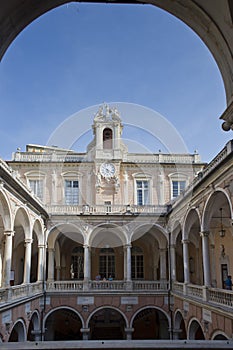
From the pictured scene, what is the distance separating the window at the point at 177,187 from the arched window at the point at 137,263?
Result: 539 centimetres

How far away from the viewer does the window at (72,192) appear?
2753 cm

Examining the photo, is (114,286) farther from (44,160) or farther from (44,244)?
(44,160)

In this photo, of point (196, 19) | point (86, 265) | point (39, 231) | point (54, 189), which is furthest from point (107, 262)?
point (196, 19)

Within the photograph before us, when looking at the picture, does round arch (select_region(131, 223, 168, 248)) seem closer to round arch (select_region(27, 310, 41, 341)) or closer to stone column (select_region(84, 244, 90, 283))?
stone column (select_region(84, 244, 90, 283))

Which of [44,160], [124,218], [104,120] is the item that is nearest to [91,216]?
[124,218]

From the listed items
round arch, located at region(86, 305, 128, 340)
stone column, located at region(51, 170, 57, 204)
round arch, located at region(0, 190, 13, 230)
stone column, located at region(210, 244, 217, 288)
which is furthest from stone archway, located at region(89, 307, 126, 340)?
round arch, located at region(0, 190, 13, 230)

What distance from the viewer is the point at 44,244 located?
22.9 meters

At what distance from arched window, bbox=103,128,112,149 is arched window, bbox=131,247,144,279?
8.50 metres

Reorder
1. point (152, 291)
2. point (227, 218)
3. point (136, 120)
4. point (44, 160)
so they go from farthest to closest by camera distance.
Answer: point (44, 160) < point (136, 120) < point (152, 291) < point (227, 218)

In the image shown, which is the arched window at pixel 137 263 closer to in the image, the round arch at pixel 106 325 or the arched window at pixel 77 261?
the round arch at pixel 106 325

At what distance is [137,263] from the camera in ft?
95.5

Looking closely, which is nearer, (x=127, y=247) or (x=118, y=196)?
(x=127, y=247)

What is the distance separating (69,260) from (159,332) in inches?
356

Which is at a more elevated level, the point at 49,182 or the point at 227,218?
the point at 49,182
